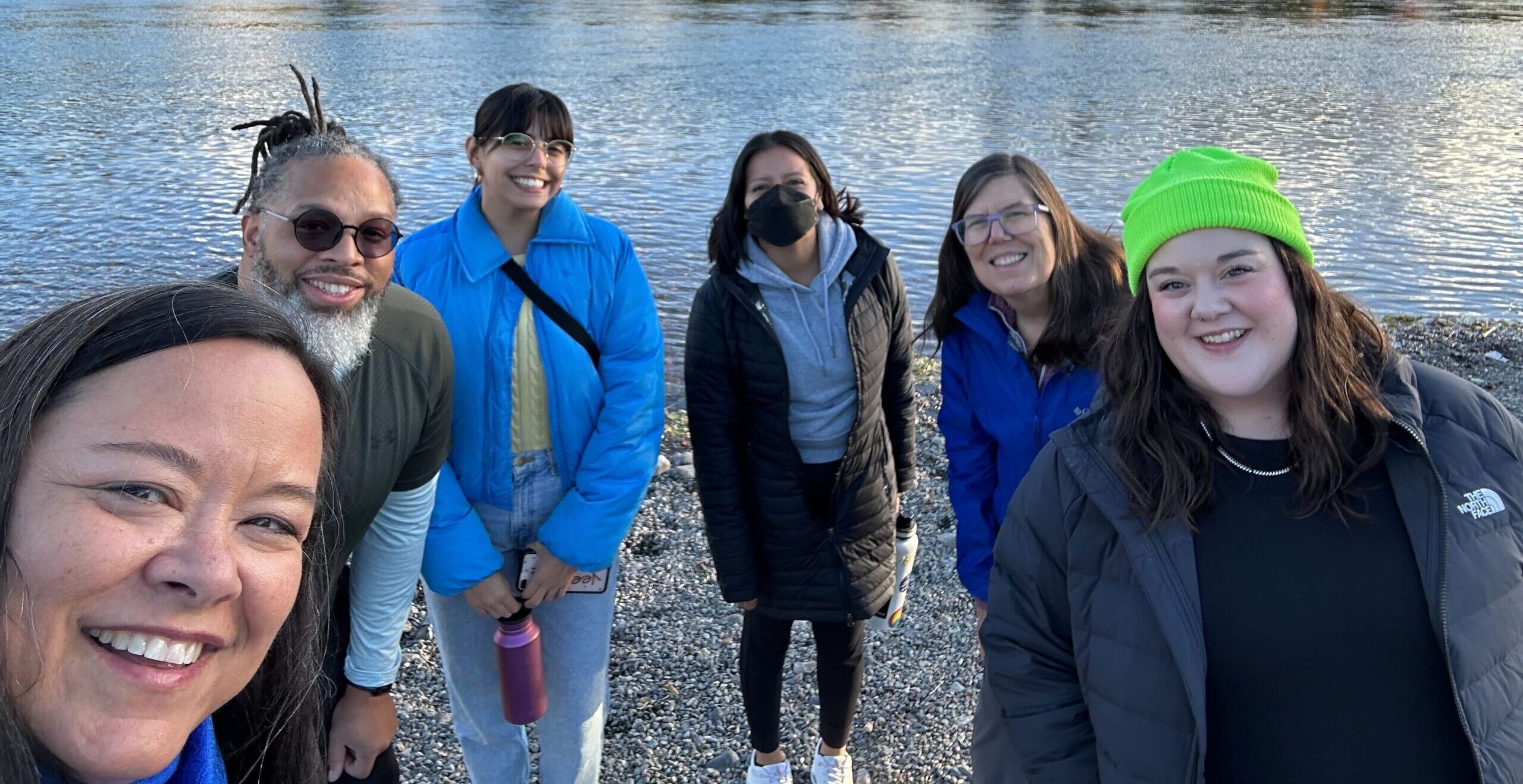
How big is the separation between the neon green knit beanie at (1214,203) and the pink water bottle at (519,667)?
2292 mm

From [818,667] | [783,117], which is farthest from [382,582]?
[783,117]

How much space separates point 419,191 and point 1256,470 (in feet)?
51.6

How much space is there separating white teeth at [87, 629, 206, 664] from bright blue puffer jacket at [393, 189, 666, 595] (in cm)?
193

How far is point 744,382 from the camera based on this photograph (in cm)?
386

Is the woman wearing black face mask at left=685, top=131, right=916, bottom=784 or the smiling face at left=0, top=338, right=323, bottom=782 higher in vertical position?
the smiling face at left=0, top=338, right=323, bottom=782

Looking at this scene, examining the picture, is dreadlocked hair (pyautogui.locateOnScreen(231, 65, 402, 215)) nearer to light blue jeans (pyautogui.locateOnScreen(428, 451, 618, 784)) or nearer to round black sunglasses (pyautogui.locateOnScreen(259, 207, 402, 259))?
round black sunglasses (pyautogui.locateOnScreen(259, 207, 402, 259))

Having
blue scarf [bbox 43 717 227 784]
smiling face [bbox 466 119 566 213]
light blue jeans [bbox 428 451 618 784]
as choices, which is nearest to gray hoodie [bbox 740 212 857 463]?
smiling face [bbox 466 119 566 213]

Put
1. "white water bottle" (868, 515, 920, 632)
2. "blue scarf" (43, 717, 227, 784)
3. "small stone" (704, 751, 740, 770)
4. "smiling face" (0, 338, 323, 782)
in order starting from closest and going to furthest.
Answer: "smiling face" (0, 338, 323, 782)
"blue scarf" (43, 717, 227, 784)
"white water bottle" (868, 515, 920, 632)
"small stone" (704, 751, 740, 770)

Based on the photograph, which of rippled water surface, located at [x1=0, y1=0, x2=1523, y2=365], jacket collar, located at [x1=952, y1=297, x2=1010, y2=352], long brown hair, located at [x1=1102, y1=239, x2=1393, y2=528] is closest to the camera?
long brown hair, located at [x1=1102, y1=239, x2=1393, y2=528]

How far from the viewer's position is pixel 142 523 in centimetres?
143

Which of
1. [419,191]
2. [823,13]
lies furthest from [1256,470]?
[823,13]

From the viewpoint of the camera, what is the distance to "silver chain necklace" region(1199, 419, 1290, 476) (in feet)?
7.98

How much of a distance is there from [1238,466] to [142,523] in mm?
2199

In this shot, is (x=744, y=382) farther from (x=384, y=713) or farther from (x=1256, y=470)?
(x=1256, y=470)
